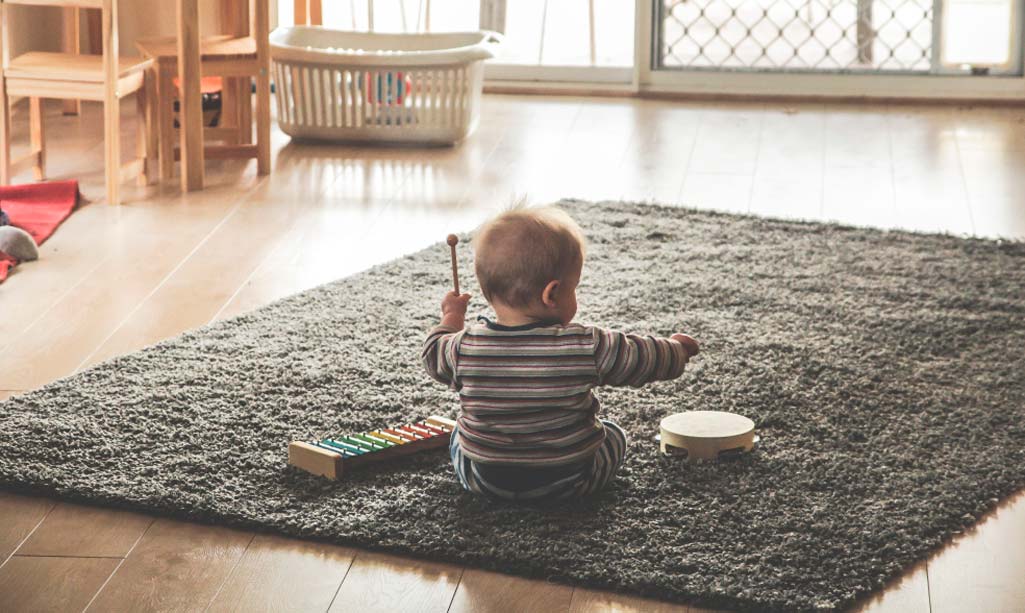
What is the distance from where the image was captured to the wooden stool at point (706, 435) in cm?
187

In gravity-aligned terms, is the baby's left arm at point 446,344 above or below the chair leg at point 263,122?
below

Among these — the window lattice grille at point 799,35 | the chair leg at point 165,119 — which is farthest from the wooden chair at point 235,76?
the window lattice grille at point 799,35

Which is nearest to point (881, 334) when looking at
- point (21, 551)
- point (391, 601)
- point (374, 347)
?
point (374, 347)

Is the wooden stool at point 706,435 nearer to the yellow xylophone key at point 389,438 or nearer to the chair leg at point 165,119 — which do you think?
the yellow xylophone key at point 389,438

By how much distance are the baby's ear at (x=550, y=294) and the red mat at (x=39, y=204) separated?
1775 millimetres

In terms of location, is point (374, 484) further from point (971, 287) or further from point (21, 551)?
point (971, 287)

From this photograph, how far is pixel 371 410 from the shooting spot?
2.10 meters

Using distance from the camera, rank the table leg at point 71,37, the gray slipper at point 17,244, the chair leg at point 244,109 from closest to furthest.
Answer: the gray slipper at point 17,244, the chair leg at point 244,109, the table leg at point 71,37

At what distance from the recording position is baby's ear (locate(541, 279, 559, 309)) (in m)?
1.69

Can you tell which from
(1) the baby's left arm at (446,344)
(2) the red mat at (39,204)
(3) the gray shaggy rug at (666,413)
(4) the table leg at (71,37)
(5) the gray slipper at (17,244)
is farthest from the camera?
(4) the table leg at (71,37)

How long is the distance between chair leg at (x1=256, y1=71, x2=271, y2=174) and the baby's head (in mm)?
2061

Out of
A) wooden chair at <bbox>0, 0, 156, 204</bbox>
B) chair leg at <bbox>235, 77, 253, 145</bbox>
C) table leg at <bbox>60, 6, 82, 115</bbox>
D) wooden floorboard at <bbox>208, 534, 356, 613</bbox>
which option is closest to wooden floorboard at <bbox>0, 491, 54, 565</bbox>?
wooden floorboard at <bbox>208, 534, 356, 613</bbox>

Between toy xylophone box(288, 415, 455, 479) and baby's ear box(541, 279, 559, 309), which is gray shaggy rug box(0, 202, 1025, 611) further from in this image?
baby's ear box(541, 279, 559, 309)

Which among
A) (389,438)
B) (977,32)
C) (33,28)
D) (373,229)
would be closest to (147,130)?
(373,229)
